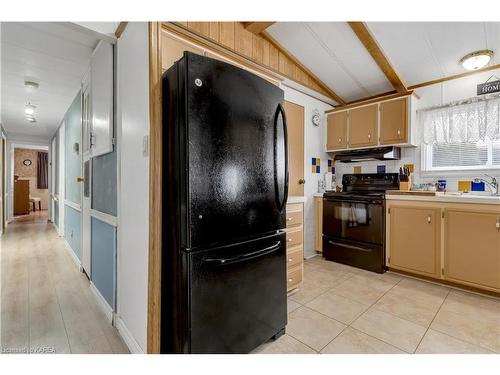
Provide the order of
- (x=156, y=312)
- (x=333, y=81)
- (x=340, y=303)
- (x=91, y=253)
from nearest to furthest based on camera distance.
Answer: (x=156, y=312), (x=340, y=303), (x=91, y=253), (x=333, y=81)

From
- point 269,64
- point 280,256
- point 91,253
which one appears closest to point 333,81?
point 269,64

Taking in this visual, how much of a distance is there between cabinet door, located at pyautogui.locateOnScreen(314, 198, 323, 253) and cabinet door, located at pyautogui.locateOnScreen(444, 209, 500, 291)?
55.0 inches

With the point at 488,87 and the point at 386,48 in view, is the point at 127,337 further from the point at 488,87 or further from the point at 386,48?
the point at 488,87

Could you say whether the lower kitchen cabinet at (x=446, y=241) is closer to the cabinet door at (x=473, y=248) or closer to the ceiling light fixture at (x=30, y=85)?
the cabinet door at (x=473, y=248)

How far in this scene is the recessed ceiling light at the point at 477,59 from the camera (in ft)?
7.76

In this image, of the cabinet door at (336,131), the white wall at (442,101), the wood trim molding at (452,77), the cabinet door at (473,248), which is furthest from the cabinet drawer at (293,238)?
the wood trim molding at (452,77)

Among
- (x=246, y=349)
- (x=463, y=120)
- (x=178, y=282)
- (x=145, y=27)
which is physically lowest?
(x=246, y=349)

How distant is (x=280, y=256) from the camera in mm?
1640

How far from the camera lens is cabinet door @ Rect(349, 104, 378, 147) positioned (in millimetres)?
3229

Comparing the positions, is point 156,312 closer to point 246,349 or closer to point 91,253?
point 246,349

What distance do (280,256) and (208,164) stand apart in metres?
0.82

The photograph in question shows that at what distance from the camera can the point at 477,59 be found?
241 cm

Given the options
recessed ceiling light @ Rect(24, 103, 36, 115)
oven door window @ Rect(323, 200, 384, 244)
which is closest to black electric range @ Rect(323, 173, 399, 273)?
oven door window @ Rect(323, 200, 384, 244)

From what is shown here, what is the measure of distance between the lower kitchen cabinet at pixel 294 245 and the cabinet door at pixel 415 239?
4.21 ft
